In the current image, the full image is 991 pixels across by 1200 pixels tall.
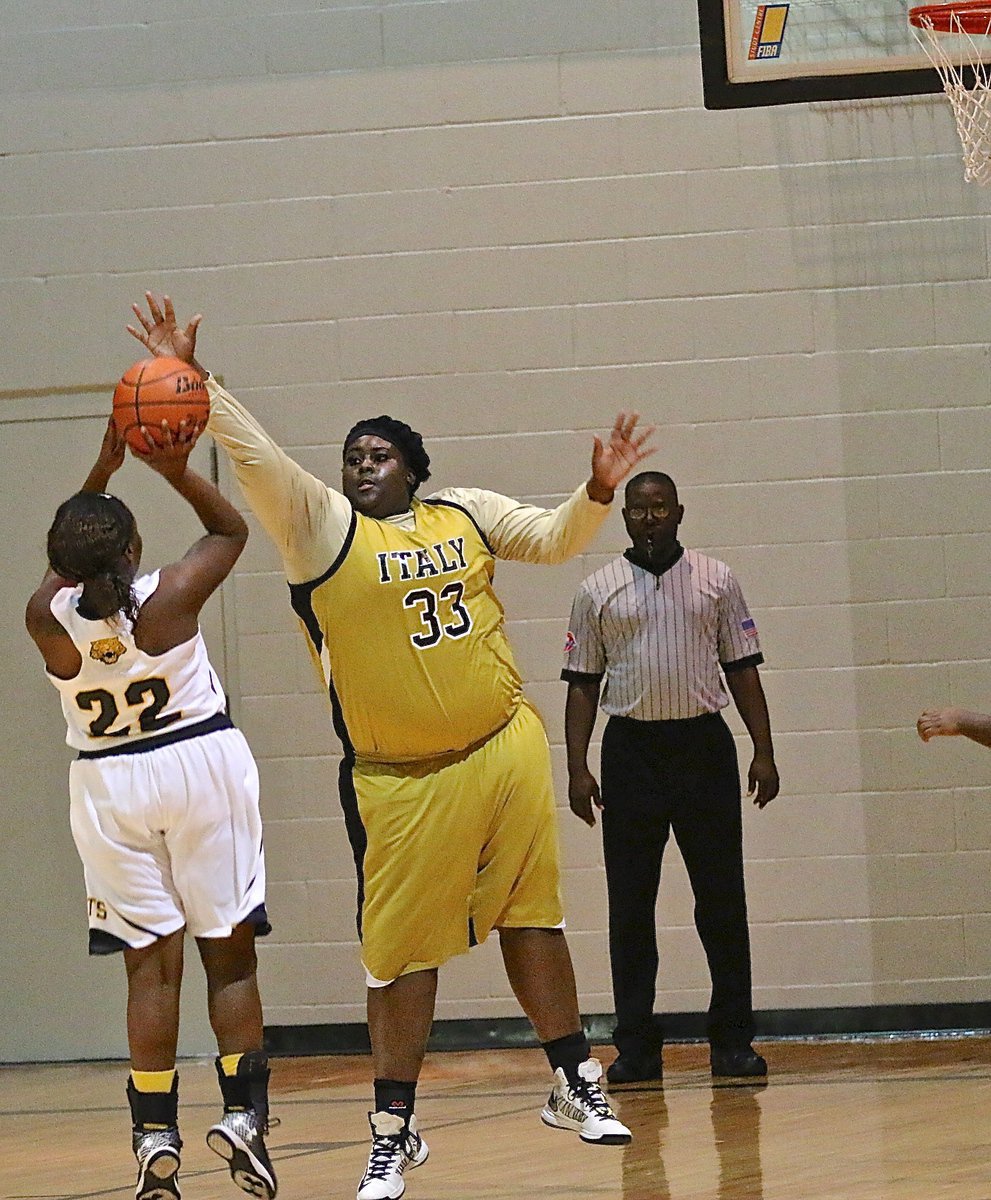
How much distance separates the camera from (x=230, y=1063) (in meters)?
4.32

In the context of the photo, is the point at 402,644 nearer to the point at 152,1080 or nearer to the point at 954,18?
the point at 152,1080

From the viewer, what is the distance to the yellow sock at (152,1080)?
4.29 m

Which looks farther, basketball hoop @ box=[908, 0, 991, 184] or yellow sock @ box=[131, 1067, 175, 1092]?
basketball hoop @ box=[908, 0, 991, 184]

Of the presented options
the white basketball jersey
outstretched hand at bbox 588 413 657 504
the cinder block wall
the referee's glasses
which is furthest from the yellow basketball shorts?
the cinder block wall

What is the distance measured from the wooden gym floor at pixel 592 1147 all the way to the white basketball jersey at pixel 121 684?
4.43 feet

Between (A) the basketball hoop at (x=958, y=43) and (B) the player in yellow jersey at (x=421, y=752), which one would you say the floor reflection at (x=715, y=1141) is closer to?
(B) the player in yellow jersey at (x=421, y=752)

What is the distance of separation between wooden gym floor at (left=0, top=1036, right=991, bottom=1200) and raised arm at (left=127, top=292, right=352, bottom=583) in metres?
1.72

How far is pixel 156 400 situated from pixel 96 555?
0.41 metres

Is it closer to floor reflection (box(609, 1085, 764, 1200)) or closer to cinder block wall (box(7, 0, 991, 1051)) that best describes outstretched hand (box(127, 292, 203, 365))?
floor reflection (box(609, 1085, 764, 1200))

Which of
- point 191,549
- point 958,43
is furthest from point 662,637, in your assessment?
point 191,549

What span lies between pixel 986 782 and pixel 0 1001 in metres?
4.31

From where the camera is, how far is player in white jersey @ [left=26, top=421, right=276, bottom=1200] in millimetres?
4289

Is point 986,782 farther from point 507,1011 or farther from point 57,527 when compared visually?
point 57,527

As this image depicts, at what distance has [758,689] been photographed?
663 centimetres
